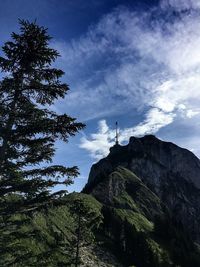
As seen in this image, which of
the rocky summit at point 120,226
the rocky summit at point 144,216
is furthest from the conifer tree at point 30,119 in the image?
the rocky summit at point 144,216

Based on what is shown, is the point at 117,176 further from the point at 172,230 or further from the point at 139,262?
the point at 139,262

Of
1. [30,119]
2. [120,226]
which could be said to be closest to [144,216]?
[120,226]

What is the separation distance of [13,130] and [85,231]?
24.5 m

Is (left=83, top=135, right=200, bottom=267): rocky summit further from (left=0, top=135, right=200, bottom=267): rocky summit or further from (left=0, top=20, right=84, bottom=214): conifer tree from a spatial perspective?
(left=0, top=20, right=84, bottom=214): conifer tree

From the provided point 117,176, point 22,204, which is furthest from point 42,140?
point 117,176

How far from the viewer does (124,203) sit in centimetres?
13325

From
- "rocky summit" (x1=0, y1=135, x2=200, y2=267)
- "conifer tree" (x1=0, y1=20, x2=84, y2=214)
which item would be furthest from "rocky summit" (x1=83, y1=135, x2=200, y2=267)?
"conifer tree" (x1=0, y1=20, x2=84, y2=214)

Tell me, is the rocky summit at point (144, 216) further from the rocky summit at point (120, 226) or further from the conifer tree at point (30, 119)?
the conifer tree at point (30, 119)

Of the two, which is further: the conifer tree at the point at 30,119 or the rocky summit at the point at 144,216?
the rocky summit at the point at 144,216

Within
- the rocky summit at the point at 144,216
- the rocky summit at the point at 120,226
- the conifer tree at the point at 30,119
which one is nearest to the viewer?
the conifer tree at the point at 30,119

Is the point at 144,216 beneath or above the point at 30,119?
above

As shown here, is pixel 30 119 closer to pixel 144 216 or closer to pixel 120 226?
pixel 120 226

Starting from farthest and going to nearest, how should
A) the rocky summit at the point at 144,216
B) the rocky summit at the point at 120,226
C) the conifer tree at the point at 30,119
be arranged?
the rocky summit at the point at 144,216 → the rocky summit at the point at 120,226 → the conifer tree at the point at 30,119

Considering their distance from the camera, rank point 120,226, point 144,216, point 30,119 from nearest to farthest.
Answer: point 30,119 < point 120,226 < point 144,216
